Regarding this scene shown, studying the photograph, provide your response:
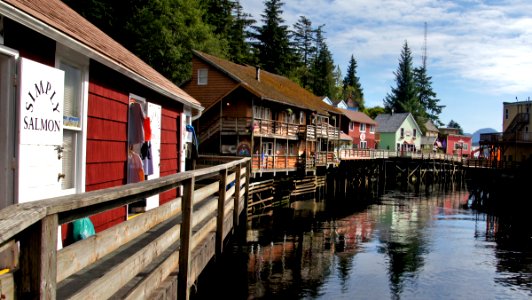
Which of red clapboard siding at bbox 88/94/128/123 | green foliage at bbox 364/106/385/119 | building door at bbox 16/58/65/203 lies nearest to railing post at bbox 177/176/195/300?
building door at bbox 16/58/65/203

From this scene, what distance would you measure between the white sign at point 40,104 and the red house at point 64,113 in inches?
0.4

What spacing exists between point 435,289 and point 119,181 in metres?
9.84

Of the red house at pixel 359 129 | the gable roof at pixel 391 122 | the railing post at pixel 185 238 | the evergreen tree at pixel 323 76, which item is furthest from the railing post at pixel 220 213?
the evergreen tree at pixel 323 76

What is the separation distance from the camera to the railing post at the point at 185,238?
5.29m

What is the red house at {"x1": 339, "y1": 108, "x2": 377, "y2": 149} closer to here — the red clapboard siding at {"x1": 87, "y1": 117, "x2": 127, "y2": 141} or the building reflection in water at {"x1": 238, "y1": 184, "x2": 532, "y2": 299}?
the building reflection in water at {"x1": 238, "y1": 184, "x2": 532, "y2": 299}

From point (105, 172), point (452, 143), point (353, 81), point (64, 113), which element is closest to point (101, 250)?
point (64, 113)

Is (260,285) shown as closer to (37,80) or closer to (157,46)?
(37,80)

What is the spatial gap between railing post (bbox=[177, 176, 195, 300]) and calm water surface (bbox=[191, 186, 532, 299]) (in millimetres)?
3874

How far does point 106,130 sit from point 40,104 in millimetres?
2330

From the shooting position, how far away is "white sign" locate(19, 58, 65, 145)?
512 centimetres

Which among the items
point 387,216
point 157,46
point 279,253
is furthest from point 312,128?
point 279,253

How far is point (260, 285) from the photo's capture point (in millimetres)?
12133

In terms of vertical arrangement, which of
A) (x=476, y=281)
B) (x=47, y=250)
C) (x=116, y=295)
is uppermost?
(x=47, y=250)

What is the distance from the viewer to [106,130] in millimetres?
7703
